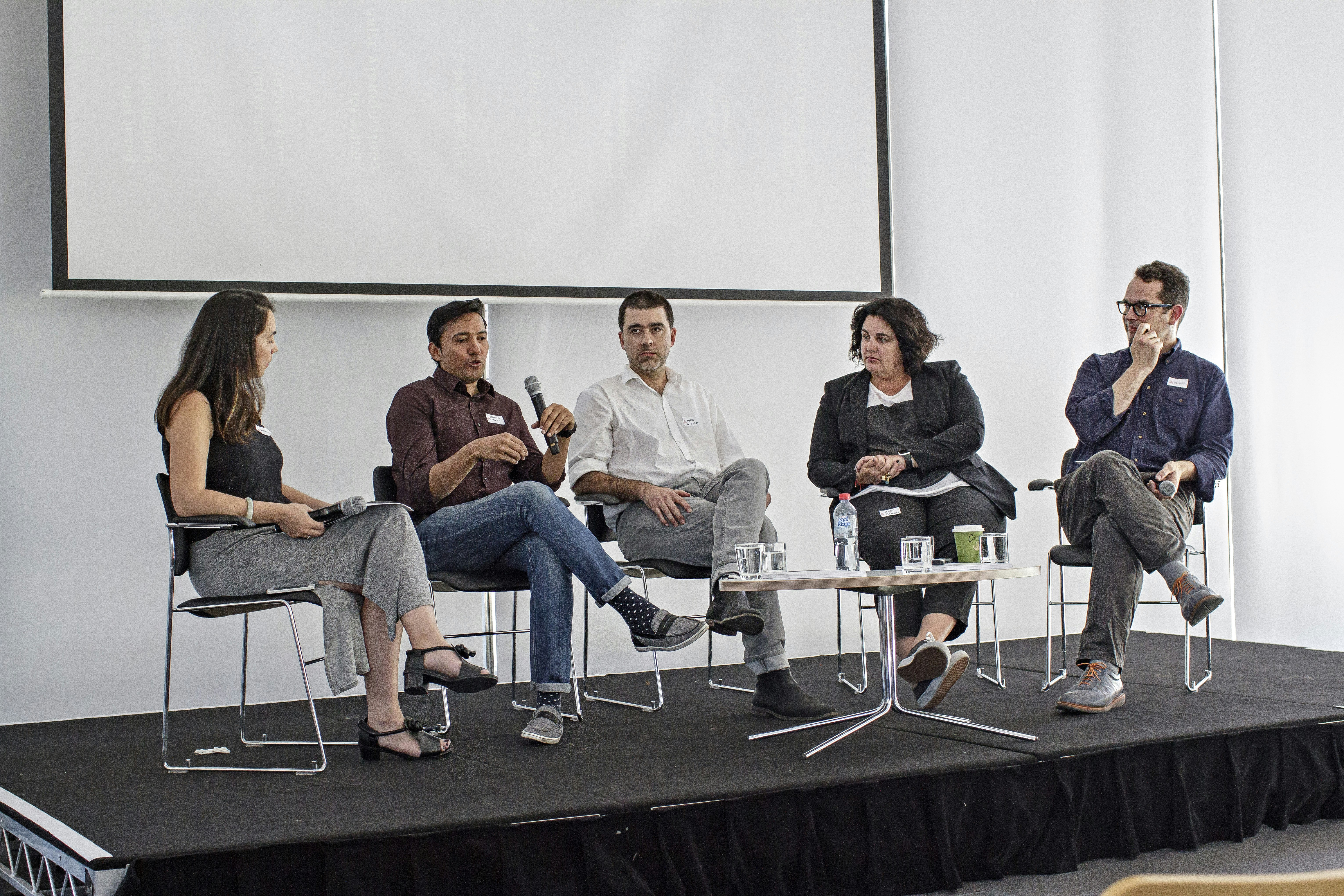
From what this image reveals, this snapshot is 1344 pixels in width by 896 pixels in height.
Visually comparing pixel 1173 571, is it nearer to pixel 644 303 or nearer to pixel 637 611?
pixel 637 611

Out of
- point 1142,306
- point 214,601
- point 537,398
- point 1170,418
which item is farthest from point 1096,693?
point 214,601

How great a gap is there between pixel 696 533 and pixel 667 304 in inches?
28.1

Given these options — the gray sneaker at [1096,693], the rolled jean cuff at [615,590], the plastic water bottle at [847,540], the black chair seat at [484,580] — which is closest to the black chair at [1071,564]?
the gray sneaker at [1096,693]

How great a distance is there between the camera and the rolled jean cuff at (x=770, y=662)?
3131 mm

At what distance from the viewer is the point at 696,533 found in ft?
10.8

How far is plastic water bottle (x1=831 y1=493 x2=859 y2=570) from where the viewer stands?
113 inches

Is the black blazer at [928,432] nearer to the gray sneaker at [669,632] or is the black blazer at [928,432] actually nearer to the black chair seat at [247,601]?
the gray sneaker at [669,632]

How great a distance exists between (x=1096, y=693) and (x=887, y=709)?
0.58 meters

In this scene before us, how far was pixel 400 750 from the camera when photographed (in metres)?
2.72

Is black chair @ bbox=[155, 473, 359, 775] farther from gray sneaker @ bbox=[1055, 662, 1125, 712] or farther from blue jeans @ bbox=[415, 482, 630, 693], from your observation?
gray sneaker @ bbox=[1055, 662, 1125, 712]

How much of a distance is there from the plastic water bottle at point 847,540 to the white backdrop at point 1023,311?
60.8 inches

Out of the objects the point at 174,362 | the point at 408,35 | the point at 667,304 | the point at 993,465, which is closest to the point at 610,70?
the point at 408,35

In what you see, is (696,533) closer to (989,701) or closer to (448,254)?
(989,701)

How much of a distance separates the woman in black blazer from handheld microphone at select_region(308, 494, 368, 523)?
1.38 m
